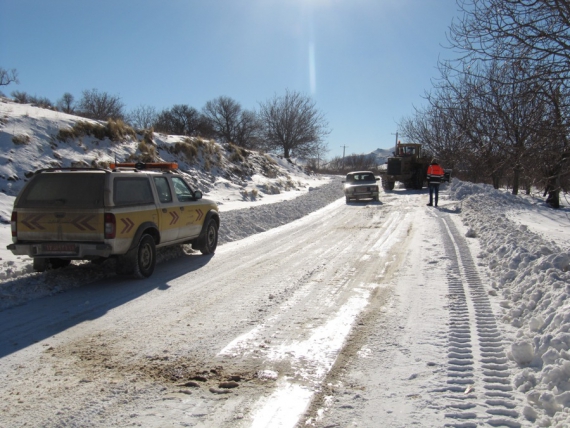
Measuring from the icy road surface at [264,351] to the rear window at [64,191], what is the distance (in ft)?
Answer: 4.59

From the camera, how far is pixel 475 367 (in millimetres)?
4340

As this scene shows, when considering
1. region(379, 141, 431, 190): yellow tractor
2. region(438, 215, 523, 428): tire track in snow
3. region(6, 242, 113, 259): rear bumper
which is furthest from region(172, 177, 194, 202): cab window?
region(379, 141, 431, 190): yellow tractor

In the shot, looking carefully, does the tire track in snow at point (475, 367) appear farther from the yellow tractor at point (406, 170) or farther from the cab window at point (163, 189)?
the yellow tractor at point (406, 170)

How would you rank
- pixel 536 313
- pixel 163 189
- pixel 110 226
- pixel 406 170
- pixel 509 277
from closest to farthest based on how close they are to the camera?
pixel 536 313 < pixel 509 277 < pixel 110 226 < pixel 163 189 < pixel 406 170

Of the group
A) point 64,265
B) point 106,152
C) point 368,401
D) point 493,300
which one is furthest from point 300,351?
point 106,152

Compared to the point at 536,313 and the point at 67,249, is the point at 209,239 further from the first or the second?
the point at 536,313

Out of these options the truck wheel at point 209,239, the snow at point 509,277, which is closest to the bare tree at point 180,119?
the snow at point 509,277

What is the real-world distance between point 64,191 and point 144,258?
169 centimetres

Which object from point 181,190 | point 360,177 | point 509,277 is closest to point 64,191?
point 181,190

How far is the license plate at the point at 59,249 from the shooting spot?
7.23 meters

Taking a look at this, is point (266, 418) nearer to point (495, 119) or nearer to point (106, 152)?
point (495, 119)

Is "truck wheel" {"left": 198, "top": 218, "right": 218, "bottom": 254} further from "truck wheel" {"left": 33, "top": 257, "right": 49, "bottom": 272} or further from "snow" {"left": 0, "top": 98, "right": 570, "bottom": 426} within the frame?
"truck wheel" {"left": 33, "top": 257, "right": 49, "bottom": 272}

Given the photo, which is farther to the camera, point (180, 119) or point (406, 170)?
point (180, 119)

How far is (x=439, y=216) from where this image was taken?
16.6 m
